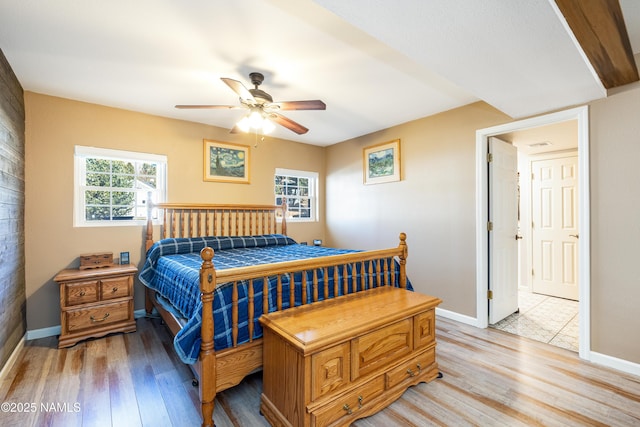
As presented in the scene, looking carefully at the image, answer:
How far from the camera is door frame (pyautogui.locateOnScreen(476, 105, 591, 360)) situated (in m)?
2.44

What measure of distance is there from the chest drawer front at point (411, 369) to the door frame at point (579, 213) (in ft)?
4.47

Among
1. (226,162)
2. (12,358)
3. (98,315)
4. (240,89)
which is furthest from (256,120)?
(12,358)

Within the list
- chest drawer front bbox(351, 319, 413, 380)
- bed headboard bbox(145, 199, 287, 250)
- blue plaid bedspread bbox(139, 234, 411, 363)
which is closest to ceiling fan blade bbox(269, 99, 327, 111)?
blue plaid bedspread bbox(139, 234, 411, 363)

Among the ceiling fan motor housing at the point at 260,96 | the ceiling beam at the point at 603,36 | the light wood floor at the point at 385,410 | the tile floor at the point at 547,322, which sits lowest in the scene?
the tile floor at the point at 547,322

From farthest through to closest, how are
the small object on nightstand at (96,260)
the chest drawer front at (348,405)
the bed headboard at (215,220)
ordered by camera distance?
the bed headboard at (215,220)
the small object on nightstand at (96,260)
the chest drawer front at (348,405)

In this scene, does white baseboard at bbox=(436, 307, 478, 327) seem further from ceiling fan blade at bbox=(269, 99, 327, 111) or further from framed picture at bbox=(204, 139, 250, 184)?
framed picture at bbox=(204, 139, 250, 184)

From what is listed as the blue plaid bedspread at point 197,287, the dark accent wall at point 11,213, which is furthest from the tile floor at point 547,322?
the dark accent wall at point 11,213

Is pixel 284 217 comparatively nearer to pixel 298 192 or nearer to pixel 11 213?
pixel 298 192

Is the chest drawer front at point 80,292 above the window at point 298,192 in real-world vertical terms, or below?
below

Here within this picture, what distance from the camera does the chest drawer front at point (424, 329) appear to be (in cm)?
208

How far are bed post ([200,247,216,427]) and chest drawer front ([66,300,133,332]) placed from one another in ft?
6.14

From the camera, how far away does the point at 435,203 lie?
3.59 meters

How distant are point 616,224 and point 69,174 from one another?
5.14 m

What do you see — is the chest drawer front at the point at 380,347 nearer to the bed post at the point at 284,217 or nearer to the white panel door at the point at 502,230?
the white panel door at the point at 502,230
